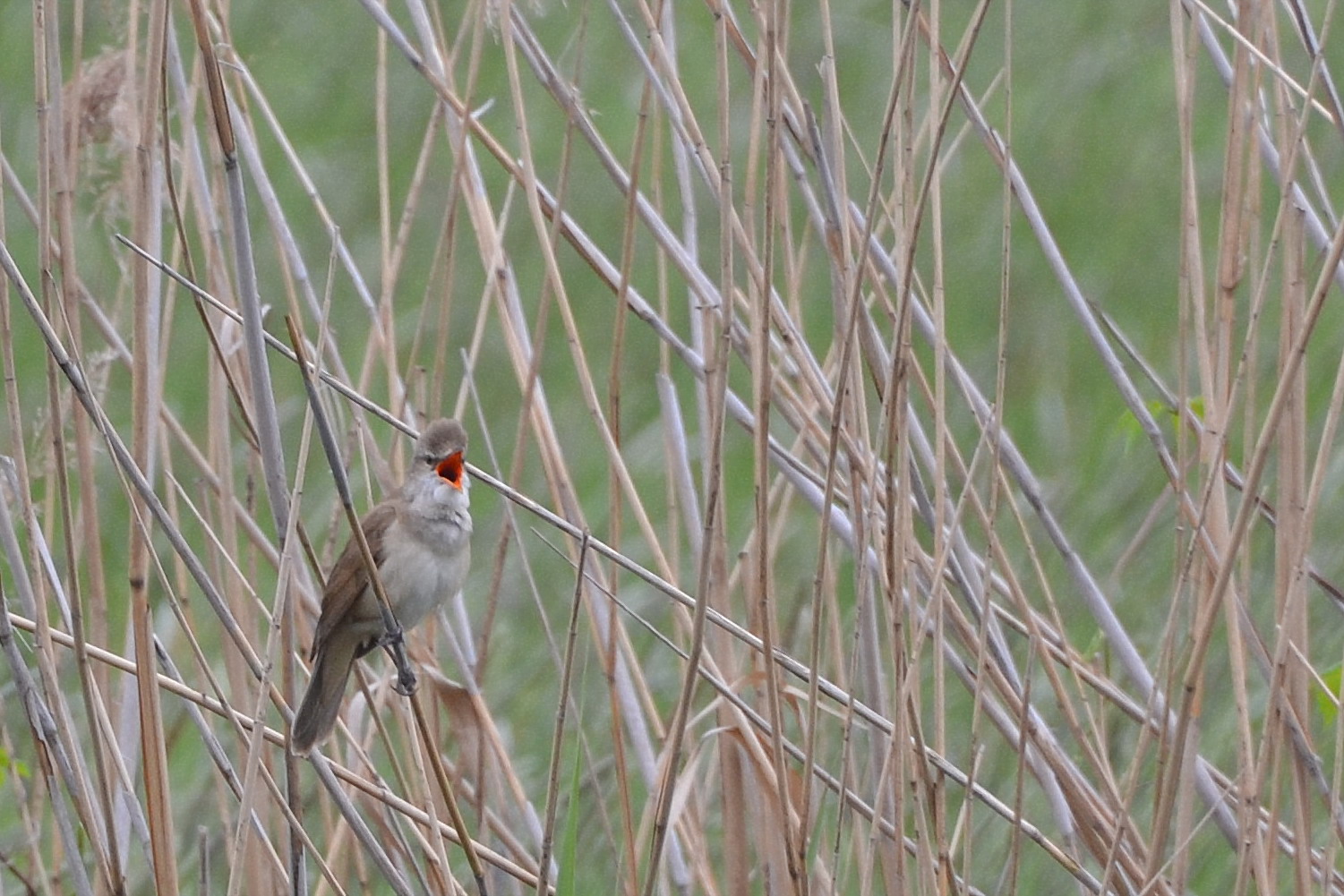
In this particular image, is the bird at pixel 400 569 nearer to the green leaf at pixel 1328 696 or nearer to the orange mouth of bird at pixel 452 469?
the orange mouth of bird at pixel 452 469

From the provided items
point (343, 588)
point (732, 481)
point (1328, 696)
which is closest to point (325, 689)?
point (343, 588)

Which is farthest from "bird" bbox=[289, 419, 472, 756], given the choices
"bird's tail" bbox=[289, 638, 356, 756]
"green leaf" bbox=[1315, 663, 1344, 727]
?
"green leaf" bbox=[1315, 663, 1344, 727]

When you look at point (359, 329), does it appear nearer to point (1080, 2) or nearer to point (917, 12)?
point (1080, 2)

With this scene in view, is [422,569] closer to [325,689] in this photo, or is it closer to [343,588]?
[343,588]

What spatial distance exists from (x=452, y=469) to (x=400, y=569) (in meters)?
0.18

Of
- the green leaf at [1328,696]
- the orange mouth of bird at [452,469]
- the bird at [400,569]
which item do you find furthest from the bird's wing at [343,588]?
the green leaf at [1328,696]

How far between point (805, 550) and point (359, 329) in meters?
1.50

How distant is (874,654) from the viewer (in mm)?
2180

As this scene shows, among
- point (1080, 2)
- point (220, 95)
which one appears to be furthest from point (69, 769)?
point (1080, 2)

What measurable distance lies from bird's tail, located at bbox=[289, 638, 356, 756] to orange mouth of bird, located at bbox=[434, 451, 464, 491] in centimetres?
30

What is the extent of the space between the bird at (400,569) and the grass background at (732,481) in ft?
0.26

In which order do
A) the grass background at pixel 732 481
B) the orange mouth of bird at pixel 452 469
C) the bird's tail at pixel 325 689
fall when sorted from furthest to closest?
the orange mouth of bird at pixel 452 469 → the bird's tail at pixel 325 689 → the grass background at pixel 732 481

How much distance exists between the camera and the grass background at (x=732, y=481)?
199cm

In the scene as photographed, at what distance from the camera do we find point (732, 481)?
4.57m
